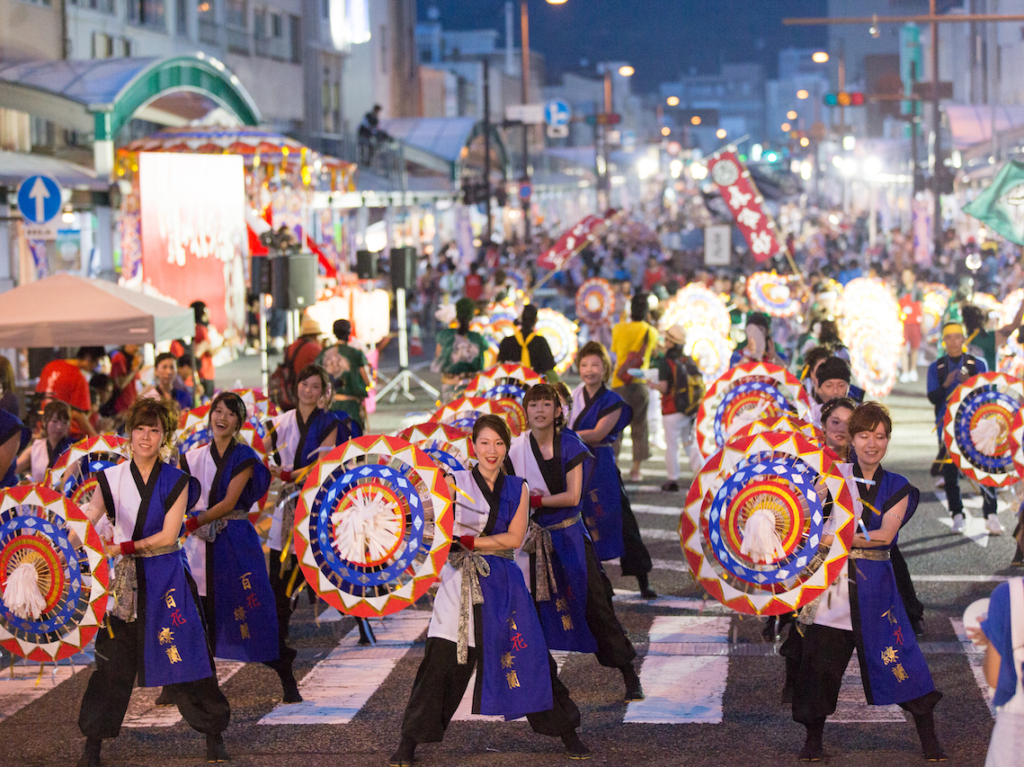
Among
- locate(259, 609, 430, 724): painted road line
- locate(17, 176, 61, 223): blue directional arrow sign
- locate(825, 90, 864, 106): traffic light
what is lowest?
locate(259, 609, 430, 724): painted road line

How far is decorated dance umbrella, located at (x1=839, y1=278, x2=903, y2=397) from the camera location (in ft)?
50.6

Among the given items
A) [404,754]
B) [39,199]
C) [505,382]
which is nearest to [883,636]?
[404,754]

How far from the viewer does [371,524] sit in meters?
6.82

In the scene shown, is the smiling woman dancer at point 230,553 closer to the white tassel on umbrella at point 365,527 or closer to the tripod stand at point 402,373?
the white tassel on umbrella at point 365,527

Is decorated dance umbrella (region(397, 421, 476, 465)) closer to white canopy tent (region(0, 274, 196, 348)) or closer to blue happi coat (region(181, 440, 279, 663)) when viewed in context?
blue happi coat (region(181, 440, 279, 663))

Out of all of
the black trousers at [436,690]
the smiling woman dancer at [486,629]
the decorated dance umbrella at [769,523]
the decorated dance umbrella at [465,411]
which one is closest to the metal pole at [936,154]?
the decorated dance umbrella at [465,411]

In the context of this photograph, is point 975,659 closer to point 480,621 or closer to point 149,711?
point 480,621

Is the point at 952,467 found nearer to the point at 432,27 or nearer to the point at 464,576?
the point at 464,576

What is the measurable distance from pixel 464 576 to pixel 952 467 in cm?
654

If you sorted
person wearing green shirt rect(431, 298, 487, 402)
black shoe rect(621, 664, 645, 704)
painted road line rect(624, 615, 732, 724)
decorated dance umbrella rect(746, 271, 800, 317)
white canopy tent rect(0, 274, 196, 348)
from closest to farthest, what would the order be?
painted road line rect(624, 615, 732, 724)
black shoe rect(621, 664, 645, 704)
white canopy tent rect(0, 274, 196, 348)
person wearing green shirt rect(431, 298, 487, 402)
decorated dance umbrella rect(746, 271, 800, 317)

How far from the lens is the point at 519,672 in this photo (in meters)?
6.61

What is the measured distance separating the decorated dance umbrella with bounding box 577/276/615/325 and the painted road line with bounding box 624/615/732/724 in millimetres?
13264

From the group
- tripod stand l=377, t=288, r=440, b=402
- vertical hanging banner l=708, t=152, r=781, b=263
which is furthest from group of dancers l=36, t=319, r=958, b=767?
tripod stand l=377, t=288, r=440, b=402

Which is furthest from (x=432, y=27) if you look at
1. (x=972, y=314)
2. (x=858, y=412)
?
(x=858, y=412)
